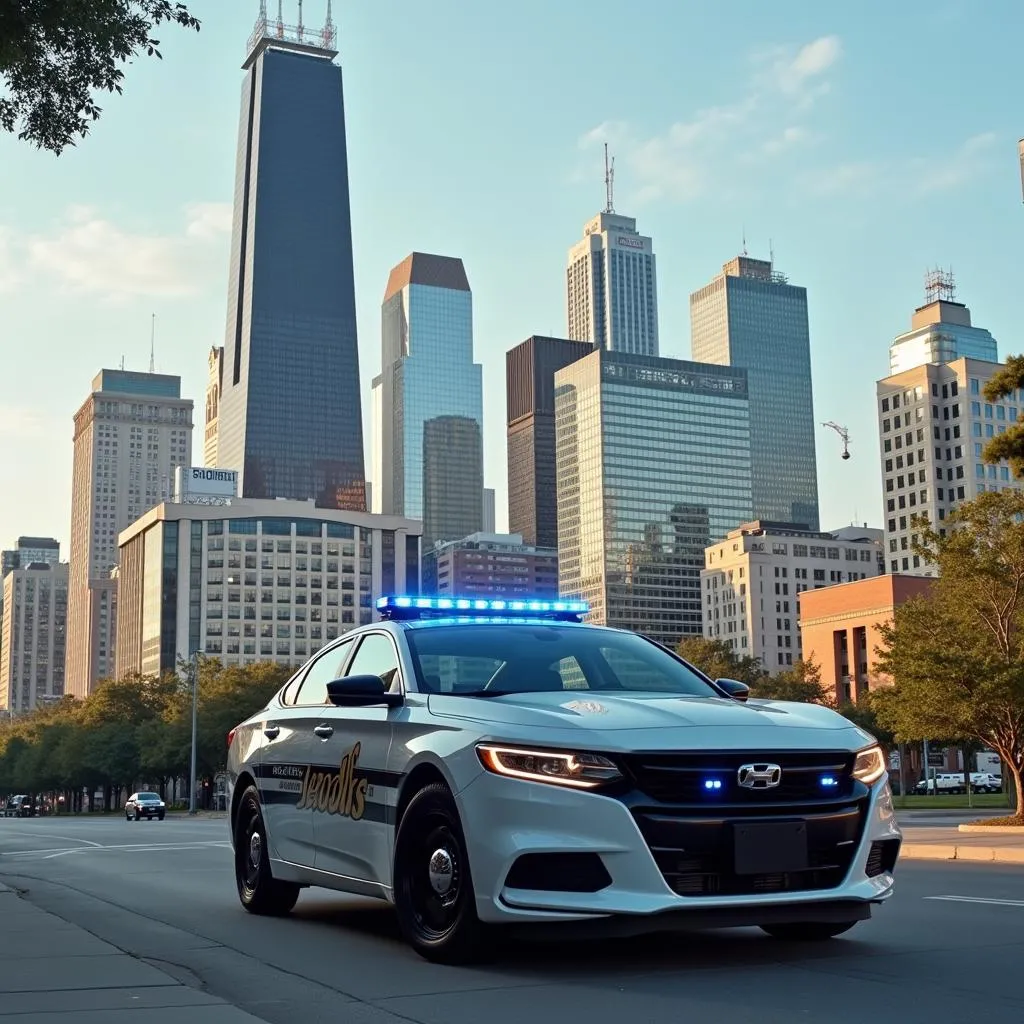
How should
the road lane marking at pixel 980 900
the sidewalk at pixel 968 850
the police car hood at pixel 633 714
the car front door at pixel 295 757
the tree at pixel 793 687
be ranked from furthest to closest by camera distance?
the tree at pixel 793 687
the sidewalk at pixel 968 850
the road lane marking at pixel 980 900
the car front door at pixel 295 757
the police car hood at pixel 633 714

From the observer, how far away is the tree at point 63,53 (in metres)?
11.2

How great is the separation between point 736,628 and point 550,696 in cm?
18097

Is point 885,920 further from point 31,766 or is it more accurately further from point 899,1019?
point 31,766

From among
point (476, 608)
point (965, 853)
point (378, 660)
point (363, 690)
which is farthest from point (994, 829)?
point (363, 690)

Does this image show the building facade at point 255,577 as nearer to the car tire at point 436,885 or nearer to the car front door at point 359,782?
the car front door at point 359,782

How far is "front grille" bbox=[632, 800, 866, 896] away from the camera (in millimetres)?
5930

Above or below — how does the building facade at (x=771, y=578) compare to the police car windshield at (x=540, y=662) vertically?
above

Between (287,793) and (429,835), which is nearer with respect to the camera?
(429,835)

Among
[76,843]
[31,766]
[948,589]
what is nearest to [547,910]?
[76,843]

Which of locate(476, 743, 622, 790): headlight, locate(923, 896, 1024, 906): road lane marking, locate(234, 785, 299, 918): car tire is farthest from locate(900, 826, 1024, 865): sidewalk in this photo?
locate(476, 743, 622, 790): headlight

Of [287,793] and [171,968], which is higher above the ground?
[287,793]

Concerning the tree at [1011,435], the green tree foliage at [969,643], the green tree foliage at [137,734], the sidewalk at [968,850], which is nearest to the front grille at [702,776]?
the sidewalk at [968,850]

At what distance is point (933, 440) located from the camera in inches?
6334

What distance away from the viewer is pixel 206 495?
588 ft
